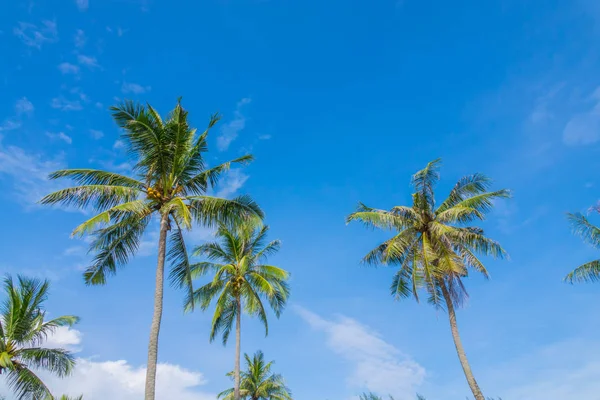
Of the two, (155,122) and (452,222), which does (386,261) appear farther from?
(155,122)

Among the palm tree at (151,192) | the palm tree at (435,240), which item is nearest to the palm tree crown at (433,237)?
the palm tree at (435,240)

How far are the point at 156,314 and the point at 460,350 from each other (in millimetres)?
12269

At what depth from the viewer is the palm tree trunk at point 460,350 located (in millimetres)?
17589

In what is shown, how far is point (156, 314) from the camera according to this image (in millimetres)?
13719

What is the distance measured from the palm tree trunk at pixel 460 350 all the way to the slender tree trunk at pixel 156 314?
463 inches

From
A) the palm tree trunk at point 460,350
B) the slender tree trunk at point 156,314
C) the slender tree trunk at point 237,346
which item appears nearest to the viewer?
the slender tree trunk at point 156,314

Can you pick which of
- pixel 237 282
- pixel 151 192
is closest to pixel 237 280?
pixel 237 282

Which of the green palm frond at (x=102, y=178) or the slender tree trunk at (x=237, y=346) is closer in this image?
the green palm frond at (x=102, y=178)

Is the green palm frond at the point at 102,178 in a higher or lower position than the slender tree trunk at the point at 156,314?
higher

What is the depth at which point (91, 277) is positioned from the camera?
51.9 feet

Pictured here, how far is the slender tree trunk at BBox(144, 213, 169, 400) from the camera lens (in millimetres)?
12359

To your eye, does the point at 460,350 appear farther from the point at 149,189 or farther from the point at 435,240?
the point at 149,189

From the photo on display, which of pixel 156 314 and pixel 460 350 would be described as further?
pixel 460 350

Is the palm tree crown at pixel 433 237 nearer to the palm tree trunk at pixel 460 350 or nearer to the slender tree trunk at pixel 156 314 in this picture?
the palm tree trunk at pixel 460 350
